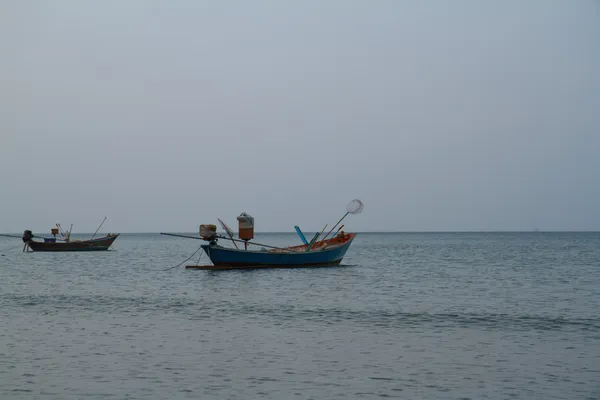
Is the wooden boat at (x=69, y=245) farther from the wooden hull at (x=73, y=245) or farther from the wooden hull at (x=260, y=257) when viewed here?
the wooden hull at (x=260, y=257)

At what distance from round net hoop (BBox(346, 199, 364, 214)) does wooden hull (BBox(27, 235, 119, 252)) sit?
51.6 metres

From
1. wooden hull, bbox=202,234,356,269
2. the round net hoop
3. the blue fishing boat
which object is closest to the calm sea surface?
the blue fishing boat

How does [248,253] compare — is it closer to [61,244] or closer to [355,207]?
[355,207]

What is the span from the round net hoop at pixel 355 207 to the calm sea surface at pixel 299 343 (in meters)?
12.8

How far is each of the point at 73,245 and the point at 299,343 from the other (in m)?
78.7

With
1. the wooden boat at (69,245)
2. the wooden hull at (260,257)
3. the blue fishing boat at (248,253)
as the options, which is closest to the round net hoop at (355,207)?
the blue fishing boat at (248,253)

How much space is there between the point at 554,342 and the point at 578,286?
Result: 2171cm

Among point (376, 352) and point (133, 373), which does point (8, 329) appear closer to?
point (133, 373)

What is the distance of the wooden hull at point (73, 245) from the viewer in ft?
298

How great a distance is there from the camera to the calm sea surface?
44.7 ft

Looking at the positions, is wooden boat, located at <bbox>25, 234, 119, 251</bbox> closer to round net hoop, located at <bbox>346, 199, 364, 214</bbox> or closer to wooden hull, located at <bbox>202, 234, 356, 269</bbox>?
wooden hull, located at <bbox>202, 234, 356, 269</bbox>

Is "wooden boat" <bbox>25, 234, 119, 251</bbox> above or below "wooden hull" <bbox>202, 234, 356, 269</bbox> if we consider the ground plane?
above

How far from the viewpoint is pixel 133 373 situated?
48.3 feet

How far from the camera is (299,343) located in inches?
732
